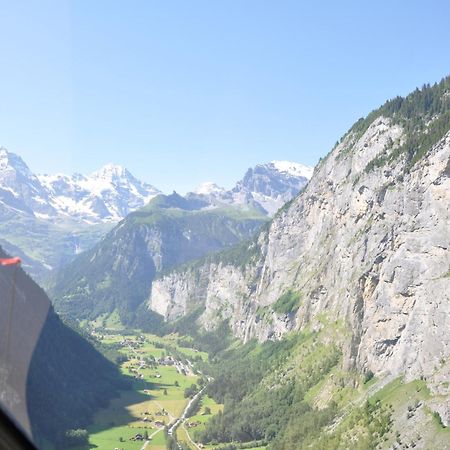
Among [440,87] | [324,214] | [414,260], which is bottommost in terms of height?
[414,260]

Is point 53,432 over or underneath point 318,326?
underneath

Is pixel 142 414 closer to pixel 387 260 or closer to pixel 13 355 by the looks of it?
pixel 387 260

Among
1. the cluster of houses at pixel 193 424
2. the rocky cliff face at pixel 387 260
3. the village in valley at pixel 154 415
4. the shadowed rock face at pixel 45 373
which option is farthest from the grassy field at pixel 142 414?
the rocky cliff face at pixel 387 260

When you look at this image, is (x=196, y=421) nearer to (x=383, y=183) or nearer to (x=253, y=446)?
(x=253, y=446)

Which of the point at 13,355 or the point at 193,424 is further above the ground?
the point at 13,355

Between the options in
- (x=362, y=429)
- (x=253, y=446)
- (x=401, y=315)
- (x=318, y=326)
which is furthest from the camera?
(x=318, y=326)

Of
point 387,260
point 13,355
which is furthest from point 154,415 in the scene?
point 13,355

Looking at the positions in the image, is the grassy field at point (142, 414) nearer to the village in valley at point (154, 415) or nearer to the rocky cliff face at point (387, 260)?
the village in valley at point (154, 415)

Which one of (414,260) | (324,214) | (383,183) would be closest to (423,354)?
(414,260)
